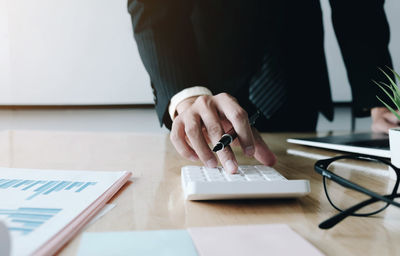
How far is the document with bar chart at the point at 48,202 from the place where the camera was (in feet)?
0.72

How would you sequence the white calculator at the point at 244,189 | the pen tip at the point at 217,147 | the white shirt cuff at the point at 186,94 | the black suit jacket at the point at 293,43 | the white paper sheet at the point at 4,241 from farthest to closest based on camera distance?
the black suit jacket at the point at 293,43, the white shirt cuff at the point at 186,94, the pen tip at the point at 217,147, the white calculator at the point at 244,189, the white paper sheet at the point at 4,241

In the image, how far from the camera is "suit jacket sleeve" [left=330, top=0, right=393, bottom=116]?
120 cm

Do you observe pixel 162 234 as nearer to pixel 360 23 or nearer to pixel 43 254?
pixel 43 254

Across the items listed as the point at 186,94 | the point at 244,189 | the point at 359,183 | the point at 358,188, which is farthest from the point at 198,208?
the point at 186,94

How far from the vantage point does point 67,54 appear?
196 centimetres

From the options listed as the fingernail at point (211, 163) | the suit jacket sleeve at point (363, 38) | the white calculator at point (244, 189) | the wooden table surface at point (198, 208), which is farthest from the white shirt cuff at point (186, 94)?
the suit jacket sleeve at point (363, 38)

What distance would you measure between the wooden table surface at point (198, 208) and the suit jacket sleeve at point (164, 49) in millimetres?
198

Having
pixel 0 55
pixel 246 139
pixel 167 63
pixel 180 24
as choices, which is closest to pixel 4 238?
pixel 246 139

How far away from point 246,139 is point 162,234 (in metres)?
0.26

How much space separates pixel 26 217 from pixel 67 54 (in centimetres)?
192

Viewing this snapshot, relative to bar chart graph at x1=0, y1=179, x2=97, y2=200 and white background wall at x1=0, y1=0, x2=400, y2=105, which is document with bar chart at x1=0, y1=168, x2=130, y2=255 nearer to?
bar chart graph at x1=0, y1=179, x2=97, y2=200

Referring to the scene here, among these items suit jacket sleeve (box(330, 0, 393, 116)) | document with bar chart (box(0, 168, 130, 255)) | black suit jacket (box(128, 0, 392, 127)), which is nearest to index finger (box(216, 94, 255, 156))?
document with bar chart (box(0, 168, 130, 255))

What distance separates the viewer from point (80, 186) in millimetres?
371

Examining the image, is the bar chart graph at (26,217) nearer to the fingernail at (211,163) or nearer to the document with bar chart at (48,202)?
the document with bar chart at (48,202)
